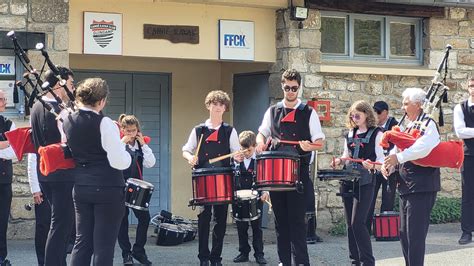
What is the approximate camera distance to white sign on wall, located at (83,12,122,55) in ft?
35.2

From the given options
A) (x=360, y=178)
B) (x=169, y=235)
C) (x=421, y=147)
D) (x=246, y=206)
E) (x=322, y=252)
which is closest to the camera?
(x=421, y=147)

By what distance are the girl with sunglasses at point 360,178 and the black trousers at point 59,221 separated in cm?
268

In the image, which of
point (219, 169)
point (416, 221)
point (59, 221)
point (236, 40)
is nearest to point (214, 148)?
point (219, 169)

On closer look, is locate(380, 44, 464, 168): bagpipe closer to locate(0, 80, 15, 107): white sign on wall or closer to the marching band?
the marching band

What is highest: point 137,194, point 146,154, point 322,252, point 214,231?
point 146,154

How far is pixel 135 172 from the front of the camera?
→ 30.6 feet

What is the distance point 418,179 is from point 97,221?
285 cm

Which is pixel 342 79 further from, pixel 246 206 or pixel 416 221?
pixel 416 221

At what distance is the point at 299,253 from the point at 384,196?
131 inches

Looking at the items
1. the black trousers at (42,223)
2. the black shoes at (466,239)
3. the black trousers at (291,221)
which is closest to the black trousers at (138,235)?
the black trousers at (42,223)

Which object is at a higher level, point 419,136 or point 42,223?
point 419,136

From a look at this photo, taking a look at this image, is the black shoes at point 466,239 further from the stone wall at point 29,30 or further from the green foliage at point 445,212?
the stone wall at point 29,30

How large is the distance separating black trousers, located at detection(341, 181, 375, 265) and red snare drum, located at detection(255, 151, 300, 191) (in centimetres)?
65

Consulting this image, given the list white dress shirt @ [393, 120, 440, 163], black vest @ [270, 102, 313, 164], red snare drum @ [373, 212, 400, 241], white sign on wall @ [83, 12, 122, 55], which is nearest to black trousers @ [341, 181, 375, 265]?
black vest @ [270, 102, 313, 164]
